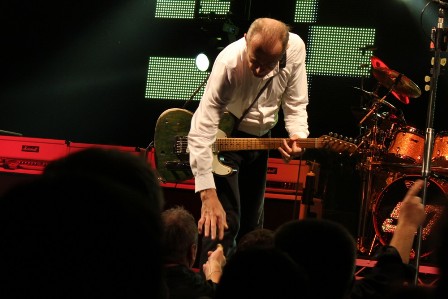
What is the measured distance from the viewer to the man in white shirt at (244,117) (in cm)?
419

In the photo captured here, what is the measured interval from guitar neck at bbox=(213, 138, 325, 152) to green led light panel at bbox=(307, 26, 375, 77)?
4169 mm

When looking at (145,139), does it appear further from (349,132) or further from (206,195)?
(206,195)

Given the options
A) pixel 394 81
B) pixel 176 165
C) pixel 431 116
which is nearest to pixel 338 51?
pixel 394 81

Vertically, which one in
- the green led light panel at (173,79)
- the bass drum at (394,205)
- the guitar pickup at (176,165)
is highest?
the green led light panel at (173,79)

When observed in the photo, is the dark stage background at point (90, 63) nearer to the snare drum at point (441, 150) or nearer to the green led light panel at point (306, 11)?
the green led light panel at point (306, 11)

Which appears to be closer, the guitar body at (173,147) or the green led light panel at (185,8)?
the guitar body at (173,147)

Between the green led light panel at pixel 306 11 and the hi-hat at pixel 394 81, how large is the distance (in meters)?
1.42

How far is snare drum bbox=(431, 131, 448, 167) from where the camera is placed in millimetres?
7605

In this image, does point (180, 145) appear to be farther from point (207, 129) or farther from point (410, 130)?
point (410, 130)

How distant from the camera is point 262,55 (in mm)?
4215

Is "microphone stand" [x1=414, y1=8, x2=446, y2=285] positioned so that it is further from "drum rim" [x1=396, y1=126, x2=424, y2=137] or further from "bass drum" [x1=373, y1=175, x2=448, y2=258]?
"bass drum" [x1=373, y1=175, x2=448, y2=258]

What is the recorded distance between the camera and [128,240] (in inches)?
36.1

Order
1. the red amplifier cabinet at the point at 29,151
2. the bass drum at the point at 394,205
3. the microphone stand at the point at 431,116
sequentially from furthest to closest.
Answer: the red amplifier cabinet at the point at 29,151 < the bass drum at the point at 394,205 < the microphone stand at the point at 431,116

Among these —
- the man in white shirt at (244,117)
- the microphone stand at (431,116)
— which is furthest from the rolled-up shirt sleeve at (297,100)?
the microphone stand at (431,116)
